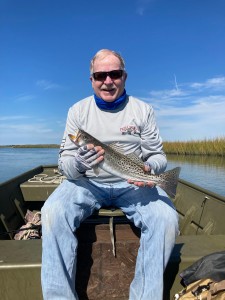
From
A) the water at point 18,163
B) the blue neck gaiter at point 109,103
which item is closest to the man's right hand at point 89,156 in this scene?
the blue neck gaiter at point 109,103

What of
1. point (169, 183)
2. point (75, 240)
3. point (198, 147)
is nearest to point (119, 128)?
point (169, 183)

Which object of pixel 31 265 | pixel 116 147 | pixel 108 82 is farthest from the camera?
pixel 108 82

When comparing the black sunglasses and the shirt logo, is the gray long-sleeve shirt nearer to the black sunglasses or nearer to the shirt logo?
the shirt logo

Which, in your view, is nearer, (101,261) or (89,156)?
(89,156)

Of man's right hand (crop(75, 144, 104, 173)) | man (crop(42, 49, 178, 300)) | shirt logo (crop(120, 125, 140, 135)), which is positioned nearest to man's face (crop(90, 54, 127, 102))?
man (crop(42, 49, 178, 300))

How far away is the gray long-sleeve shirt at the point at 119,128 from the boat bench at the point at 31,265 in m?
0.82

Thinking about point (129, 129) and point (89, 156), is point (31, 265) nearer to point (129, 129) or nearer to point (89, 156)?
point (89, 156)

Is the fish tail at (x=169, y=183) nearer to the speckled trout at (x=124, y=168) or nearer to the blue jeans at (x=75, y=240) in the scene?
the speckled trout at (x=124, y=168)

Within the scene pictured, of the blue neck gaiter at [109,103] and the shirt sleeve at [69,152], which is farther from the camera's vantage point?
the blue neck gaiter at [109,103]

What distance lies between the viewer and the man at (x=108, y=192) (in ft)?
8.64

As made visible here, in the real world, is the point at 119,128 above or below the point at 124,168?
above

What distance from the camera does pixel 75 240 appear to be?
2.78 meters

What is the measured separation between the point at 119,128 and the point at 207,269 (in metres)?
1.56

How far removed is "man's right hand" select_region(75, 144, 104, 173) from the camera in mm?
2801
